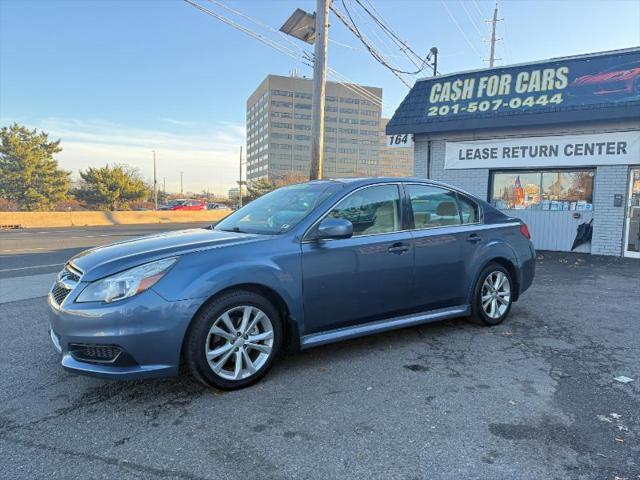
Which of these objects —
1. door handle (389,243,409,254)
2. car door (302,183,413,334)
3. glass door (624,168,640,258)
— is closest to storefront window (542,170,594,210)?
glass door (624,168,640,258)

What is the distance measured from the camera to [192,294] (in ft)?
10.5

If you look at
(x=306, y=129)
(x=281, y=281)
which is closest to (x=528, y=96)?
(x=281, y=281)

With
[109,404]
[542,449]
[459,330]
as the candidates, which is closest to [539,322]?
[459,330]

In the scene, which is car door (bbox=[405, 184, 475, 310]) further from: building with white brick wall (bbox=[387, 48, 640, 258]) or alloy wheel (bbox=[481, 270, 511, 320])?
building with white brick wall (bbox=[387, 48, 640, 258])

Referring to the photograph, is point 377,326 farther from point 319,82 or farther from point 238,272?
point 319,82

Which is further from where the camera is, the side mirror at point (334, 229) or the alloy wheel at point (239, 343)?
the side mirror at point (334, 229)

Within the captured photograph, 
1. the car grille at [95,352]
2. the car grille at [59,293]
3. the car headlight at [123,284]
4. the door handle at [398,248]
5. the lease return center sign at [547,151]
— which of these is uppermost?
the lease return center sign at [547,151]

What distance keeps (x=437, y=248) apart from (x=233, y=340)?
87.4 inches

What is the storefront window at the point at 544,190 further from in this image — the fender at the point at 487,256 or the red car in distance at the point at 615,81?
the fender at the point at 487,256

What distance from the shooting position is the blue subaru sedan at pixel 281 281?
3137 mm

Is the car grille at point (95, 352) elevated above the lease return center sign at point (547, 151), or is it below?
below

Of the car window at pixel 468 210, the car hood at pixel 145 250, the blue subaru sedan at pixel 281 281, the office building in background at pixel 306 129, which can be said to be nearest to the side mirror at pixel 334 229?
the blue subaru sedan at pixel 281 281

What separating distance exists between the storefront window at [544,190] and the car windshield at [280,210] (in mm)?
8870

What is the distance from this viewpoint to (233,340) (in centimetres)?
341
